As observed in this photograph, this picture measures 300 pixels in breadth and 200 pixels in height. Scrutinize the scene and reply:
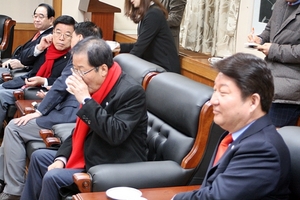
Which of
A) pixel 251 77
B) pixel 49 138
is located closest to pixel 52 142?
A: pixel 49 138

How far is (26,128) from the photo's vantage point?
3.21 meters

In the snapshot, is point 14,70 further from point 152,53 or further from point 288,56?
point 288,56

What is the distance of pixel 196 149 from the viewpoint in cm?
234

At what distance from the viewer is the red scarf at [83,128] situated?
245 cm

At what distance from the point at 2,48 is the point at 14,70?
4.24 feet

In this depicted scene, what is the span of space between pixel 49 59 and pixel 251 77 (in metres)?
2.42

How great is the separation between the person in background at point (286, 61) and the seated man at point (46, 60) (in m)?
1.59

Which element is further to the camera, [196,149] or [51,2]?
[51,2]

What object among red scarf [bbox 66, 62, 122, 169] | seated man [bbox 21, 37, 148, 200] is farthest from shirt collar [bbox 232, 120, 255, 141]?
red scarf [bbox 66, 62, 122, 169]

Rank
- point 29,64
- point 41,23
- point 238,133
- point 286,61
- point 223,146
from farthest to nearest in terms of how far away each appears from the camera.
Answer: point 41,23
point 29,64
point 286,61
point 223,146
point 238,133

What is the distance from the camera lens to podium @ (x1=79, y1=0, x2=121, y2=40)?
539cm

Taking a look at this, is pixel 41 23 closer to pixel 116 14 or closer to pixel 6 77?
pixel 6 77

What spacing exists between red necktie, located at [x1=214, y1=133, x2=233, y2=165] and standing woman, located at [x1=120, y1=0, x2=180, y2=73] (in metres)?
1.97

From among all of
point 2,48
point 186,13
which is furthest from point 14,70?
point 186,13
